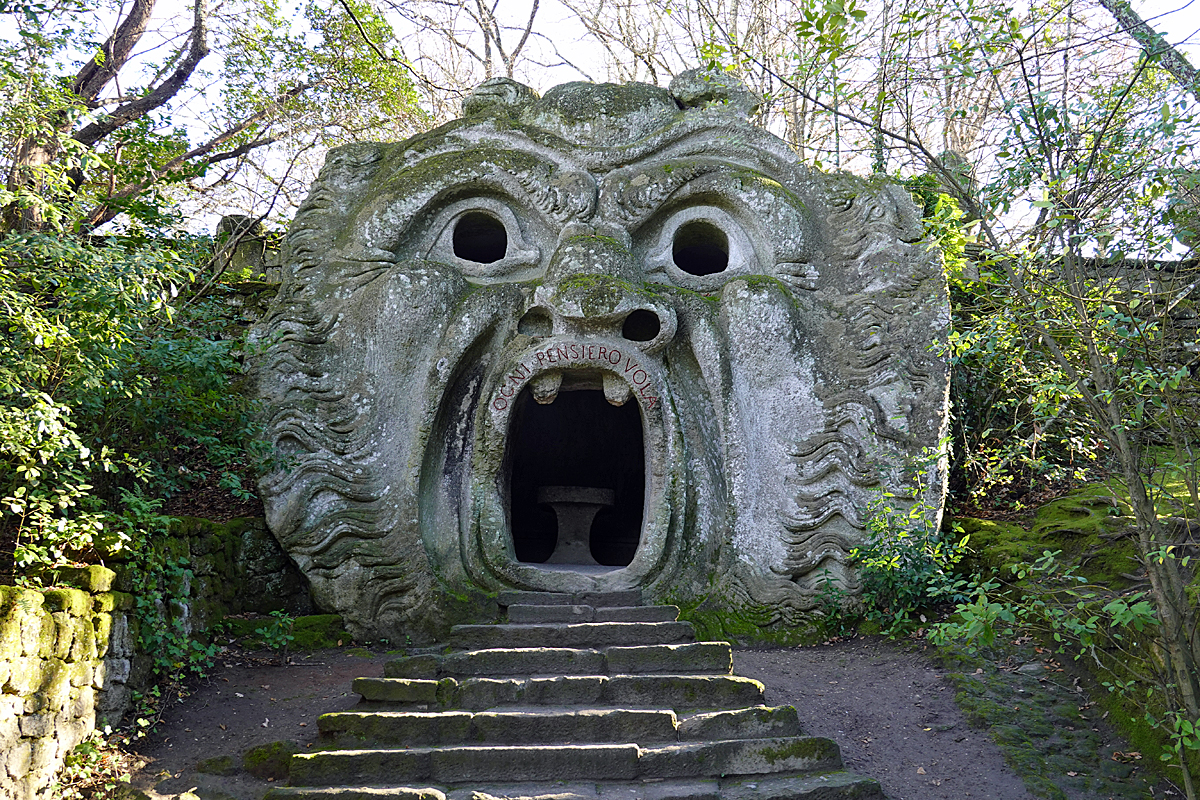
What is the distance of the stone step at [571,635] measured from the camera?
543 cm

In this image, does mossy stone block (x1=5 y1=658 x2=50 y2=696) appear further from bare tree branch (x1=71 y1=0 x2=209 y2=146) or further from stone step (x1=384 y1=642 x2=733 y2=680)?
bare tree branch (x1=71 y1=0 x2=209 y2=146)

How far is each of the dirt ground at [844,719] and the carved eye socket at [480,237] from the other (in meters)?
3.47

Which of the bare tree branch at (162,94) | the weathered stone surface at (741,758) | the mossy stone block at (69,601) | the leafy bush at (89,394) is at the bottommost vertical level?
the weathered stone surface at (741,758)

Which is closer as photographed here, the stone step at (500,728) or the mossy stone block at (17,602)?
the mossy stone block at (17,602)

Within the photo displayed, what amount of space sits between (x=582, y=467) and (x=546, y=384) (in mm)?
3445

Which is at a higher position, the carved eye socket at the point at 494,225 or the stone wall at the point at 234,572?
the carved eye socket at the point at 494,225

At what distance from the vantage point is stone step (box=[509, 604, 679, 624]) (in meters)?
5.75

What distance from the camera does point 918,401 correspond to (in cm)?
635

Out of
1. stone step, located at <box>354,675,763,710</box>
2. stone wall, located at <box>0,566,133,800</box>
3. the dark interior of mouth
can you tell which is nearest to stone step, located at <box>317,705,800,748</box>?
stone step, located at <box>354,675,763,710</box>

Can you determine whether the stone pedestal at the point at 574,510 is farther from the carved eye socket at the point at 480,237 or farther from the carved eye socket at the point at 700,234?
the carved eye socket at the point at 700,234

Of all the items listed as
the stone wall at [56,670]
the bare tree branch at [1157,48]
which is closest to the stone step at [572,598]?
the stone wall at [56,670]

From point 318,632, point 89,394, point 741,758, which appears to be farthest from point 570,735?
point 89,394

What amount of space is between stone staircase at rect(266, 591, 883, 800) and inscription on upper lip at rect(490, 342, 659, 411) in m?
1.94

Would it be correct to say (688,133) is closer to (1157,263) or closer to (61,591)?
(1157,263)
